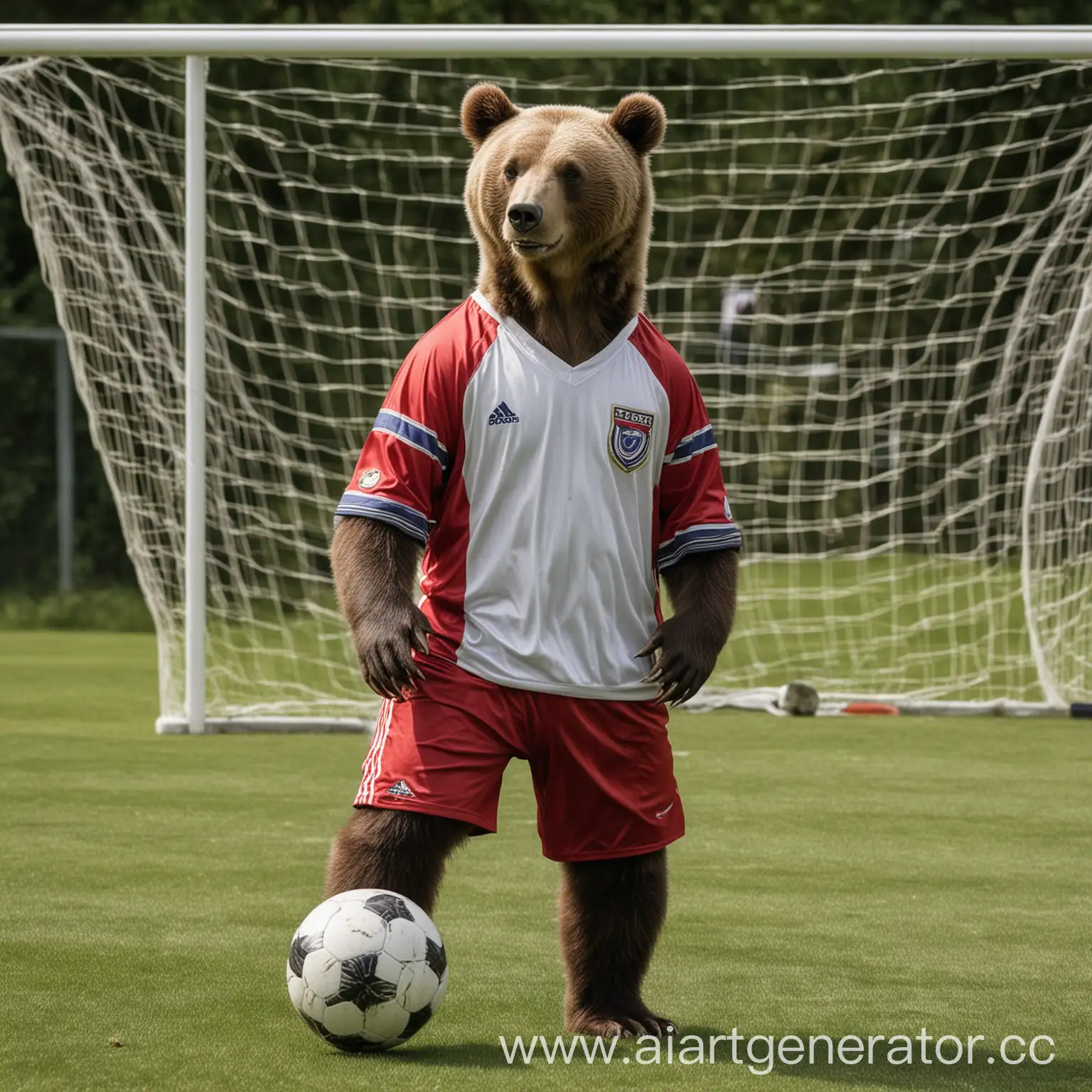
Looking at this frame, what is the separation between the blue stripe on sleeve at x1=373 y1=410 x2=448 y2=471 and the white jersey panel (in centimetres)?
6

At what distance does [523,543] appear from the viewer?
321 cm

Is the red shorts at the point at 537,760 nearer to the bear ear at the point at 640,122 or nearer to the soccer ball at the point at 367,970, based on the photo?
the soccer ball at the point at 367,970

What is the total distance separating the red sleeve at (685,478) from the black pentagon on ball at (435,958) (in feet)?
2.70

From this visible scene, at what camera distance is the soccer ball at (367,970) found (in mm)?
3047

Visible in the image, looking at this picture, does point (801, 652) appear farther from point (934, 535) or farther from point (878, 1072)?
point (878, 1072)

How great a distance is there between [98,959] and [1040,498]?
6.61m

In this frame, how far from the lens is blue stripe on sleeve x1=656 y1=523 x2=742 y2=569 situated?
10.9ft

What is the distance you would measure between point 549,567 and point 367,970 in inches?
30.3

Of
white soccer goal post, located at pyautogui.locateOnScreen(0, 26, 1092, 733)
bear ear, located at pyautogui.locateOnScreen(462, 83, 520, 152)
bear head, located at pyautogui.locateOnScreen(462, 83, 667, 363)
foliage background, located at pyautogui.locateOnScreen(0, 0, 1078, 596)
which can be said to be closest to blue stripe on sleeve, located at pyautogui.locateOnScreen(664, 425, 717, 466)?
bear head, located at pyautogui.locateOnScreen(462, 83, 667, 363)

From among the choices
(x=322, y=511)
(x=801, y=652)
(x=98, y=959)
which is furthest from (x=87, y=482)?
(x=98, y=959)

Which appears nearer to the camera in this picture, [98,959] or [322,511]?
[98,959]

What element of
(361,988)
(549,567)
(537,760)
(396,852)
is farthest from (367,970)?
(549,567)

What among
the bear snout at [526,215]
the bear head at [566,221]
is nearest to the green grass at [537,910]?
the bear head at [566,221]

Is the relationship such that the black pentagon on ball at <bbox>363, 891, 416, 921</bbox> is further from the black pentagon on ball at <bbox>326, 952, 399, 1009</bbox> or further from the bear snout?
the bear snout
